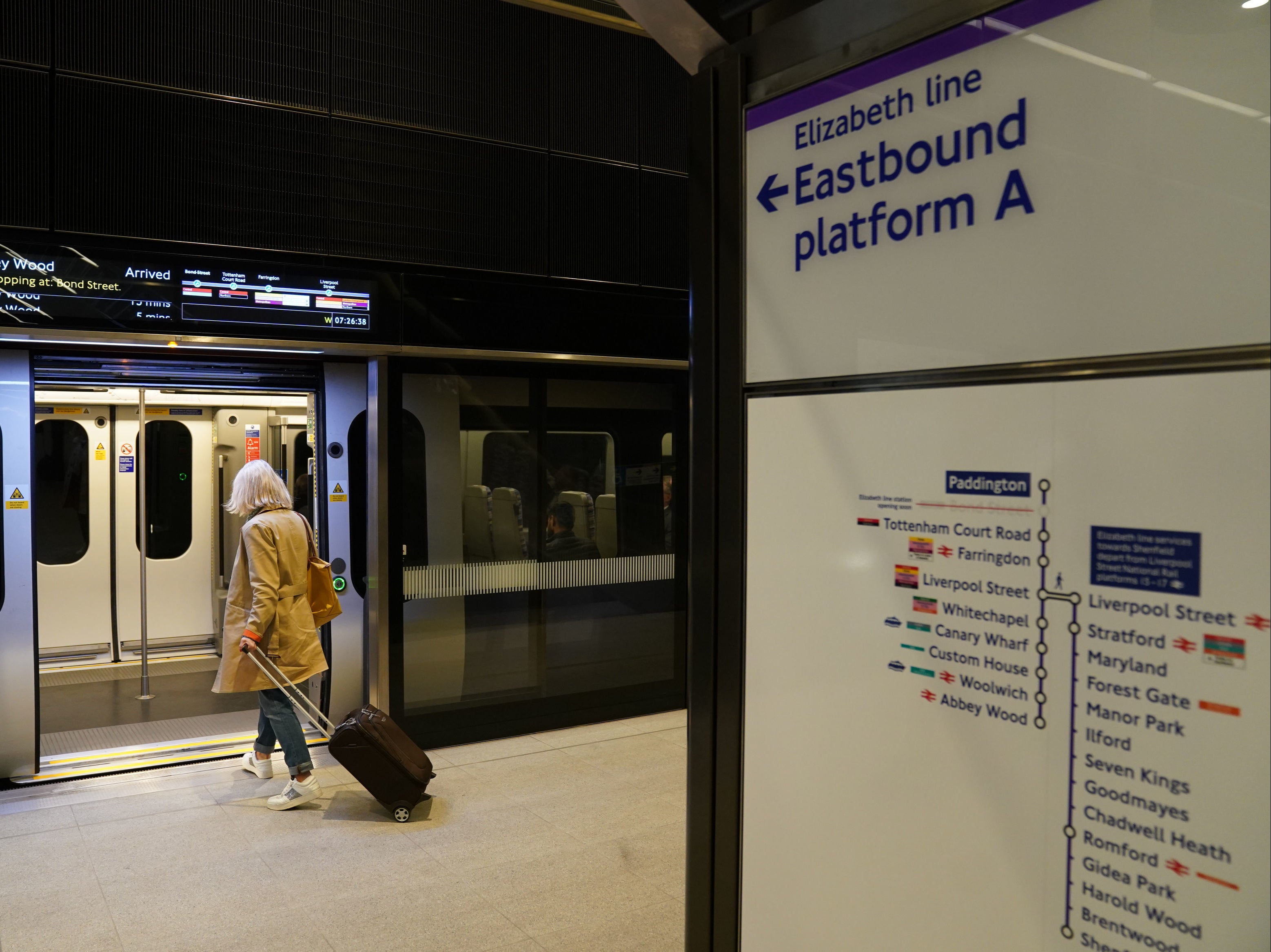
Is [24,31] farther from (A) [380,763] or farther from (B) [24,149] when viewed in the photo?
(A) [380,763]

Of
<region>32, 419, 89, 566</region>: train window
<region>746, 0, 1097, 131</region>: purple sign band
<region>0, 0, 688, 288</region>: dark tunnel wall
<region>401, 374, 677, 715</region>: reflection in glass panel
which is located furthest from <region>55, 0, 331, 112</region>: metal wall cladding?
<region>746, 0, 1097, 131</region>: purple sign band

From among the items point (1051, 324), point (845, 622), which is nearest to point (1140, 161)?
point (1051, 324)

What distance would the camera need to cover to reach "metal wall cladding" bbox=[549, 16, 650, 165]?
6.61 m

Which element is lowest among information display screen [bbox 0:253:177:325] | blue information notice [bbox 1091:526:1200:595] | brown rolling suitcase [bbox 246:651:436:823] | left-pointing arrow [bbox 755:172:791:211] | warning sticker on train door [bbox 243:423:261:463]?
brown rolling suitcase [bbox 246:651:436:823]

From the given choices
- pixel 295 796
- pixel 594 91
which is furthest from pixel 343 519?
pixel 594 91

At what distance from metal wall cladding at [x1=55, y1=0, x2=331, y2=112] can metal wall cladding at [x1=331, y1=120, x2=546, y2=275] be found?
0.38 metres

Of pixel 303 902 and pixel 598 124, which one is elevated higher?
pixel 598 124

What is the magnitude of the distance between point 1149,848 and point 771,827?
85 cm

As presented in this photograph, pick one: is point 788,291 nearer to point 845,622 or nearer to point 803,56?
point 803,56

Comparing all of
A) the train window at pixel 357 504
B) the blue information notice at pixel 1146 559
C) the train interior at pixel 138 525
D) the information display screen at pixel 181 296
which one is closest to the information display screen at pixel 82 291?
the information display screen at pixel 181 296

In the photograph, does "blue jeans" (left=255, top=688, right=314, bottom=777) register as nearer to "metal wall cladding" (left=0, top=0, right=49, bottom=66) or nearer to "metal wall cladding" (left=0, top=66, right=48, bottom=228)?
"metal wall cladding" (left=0, top=66, right=48, bottom=228)

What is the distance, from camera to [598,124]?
6781 millimetres

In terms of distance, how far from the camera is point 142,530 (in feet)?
23.2

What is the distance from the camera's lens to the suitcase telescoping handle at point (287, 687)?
5184 mm
